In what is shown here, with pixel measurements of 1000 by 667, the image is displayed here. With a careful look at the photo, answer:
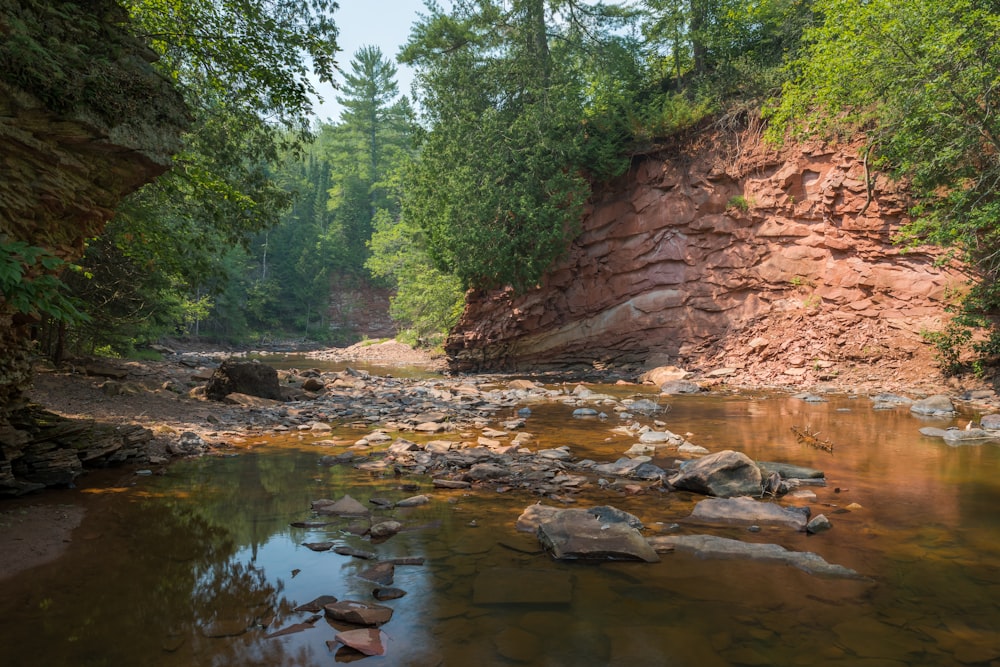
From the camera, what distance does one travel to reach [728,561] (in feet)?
13.1

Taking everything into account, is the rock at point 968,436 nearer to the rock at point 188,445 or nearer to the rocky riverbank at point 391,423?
the rocky riverbank at point 391,423

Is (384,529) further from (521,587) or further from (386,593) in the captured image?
(521,587)

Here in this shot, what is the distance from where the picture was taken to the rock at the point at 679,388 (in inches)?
593

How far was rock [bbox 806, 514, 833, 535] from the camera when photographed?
461cm

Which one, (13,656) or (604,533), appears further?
(604,533)

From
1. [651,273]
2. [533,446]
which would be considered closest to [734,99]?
[651,273]

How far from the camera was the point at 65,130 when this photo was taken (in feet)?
15.5

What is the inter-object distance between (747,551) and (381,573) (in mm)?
2733

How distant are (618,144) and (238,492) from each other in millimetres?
→ 19036

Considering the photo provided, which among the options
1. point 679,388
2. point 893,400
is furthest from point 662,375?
point 893,400

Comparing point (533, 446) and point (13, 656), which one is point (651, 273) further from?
point (13, 656)

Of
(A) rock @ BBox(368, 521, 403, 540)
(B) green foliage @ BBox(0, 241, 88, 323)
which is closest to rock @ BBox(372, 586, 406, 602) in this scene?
(A) rock @ BBox(368, 521, 403, 540)

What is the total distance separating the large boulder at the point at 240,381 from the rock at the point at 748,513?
9.46 metres

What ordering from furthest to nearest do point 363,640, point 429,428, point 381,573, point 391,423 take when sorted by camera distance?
point 391,423, point 429,428, point 381,573, point 363,640
